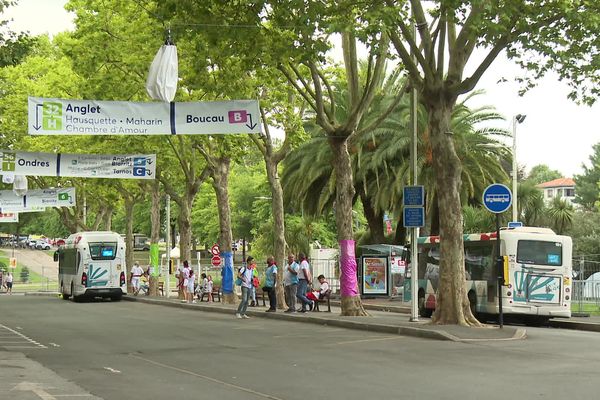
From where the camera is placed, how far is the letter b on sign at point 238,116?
71.7 ft

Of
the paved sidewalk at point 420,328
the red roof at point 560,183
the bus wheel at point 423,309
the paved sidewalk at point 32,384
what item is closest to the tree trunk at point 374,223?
the bus wheel at point 423,309

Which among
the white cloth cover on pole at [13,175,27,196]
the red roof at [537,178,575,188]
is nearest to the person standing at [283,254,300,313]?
the white cloth cover on pole at [13,175,27,196]

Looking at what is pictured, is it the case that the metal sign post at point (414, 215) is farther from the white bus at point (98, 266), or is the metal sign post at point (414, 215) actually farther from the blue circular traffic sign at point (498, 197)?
the white bus at point (98, 266)

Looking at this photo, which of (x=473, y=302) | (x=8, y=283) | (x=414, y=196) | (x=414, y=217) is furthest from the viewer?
(x=8, y=283)

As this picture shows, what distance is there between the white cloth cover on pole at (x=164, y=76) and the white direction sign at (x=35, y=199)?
1077 inches

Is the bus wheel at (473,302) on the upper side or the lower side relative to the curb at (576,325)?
upper

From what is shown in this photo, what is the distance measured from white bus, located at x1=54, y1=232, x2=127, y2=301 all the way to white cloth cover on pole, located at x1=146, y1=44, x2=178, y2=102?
28577 millimetres

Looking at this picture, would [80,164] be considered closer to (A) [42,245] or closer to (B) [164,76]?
(B) [164,76]

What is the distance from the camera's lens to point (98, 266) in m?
46.5

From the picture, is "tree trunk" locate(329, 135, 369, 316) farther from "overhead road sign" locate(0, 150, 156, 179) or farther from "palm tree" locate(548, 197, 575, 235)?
"palm tree" locate(548, 197, 575, 235)

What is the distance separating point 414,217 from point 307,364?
9.08m

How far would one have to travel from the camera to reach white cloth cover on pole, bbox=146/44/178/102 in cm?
1905

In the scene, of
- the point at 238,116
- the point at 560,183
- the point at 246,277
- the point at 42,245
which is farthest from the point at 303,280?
the point at 560,183

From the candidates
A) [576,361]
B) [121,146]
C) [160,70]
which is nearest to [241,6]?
[160,70]
